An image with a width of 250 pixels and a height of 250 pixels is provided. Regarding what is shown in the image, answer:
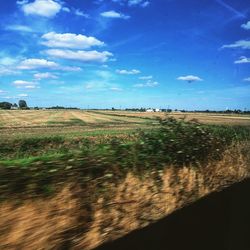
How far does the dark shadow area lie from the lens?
4156 mm

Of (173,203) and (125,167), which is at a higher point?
(125,167)

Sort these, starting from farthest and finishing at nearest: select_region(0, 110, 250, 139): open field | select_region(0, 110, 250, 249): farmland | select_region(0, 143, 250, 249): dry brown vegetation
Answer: select_region(0, 110, 250, 139): open field, select_region(0, 110, 250, 249): farmland, select_region(0, 143, 250, 249): dry brown vegetation

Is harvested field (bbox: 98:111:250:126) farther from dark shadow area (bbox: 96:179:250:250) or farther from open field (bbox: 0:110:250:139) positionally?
dark shadow area (bbox: 96:179:250:250)

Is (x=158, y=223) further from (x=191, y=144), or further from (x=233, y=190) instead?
(x=191, y=144)

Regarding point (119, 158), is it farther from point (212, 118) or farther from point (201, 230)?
point (212, 118)

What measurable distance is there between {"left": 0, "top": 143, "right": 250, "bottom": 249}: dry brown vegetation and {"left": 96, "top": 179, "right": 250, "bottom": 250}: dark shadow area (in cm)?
44

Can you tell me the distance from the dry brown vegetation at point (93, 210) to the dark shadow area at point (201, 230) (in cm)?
44

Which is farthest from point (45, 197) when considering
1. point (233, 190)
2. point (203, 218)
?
point (233, 190)

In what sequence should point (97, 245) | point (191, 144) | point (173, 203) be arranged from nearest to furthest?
point (97, 245)
point (173, 203)
point (191, 144)

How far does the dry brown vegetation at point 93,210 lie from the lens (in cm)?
363

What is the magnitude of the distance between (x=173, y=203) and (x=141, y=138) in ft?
5.58

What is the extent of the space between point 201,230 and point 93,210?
53.6 inches

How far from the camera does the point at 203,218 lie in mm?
5219

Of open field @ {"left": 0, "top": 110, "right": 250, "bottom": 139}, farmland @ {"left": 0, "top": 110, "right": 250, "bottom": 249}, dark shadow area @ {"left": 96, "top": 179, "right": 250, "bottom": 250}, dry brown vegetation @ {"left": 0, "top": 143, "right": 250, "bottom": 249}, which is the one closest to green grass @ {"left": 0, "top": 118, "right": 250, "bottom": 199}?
farmland @ {"left": 0, "top": 110, "right": 250, "bottom": 249}
